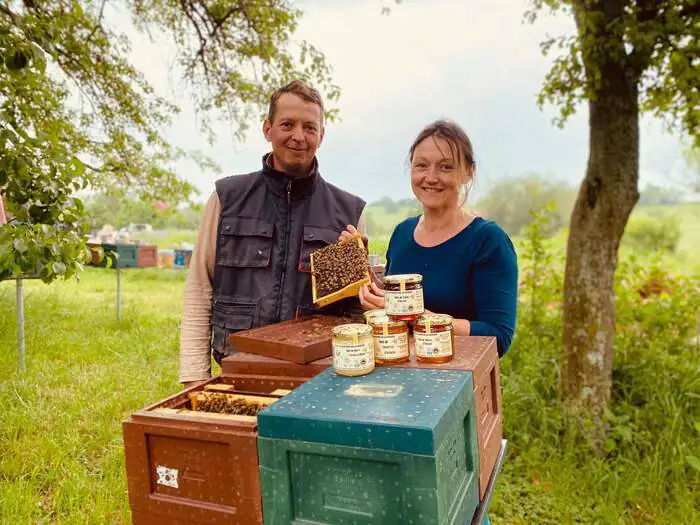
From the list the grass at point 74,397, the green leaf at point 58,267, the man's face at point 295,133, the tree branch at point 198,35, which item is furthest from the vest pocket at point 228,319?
the tree branch at point 198,35

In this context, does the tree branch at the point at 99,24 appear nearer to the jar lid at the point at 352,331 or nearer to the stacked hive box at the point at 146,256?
the stacked hive box at the point at 146,256

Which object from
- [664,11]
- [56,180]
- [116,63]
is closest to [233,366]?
[56,180]

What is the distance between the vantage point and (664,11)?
4152mm

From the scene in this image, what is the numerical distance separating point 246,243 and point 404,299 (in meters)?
0.99

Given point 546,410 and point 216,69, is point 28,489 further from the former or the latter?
point 216,69

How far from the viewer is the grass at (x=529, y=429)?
150 inches

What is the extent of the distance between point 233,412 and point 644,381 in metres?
4.82

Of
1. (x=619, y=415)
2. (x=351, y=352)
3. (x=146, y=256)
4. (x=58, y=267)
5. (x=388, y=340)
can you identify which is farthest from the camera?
(x=146, y=256)

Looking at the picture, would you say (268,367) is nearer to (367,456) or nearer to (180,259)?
(367,456)

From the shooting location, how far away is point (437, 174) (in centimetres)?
224

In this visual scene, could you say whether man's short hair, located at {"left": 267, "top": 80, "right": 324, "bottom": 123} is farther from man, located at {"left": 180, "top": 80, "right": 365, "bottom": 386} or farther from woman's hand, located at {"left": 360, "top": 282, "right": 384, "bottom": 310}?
woman's hand, located at {"left": 360, "top": 282, "right": 384, "bottom": 310}

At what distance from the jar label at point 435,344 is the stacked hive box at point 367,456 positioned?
18 cm

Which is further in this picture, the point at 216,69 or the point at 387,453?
the point at 216,69

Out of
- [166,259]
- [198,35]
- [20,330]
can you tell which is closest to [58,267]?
[20,330]
